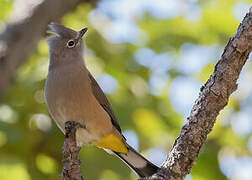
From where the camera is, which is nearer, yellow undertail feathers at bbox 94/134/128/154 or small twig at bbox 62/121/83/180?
small twig at bbox 62/121/83/180

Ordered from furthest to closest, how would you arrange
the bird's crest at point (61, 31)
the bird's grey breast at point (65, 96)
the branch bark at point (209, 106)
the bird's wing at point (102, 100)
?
the bird's crest at point (61, 31)
the bird's wing at point (102, 100)
the bird's grey breast at point (65, 96)
the branch bark at point (209, 106)

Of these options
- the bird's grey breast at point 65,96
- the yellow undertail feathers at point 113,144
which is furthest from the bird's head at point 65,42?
the yellow undertail feathers at point 113,144

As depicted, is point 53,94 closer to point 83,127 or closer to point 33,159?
point 83,127

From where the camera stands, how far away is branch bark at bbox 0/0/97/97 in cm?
634

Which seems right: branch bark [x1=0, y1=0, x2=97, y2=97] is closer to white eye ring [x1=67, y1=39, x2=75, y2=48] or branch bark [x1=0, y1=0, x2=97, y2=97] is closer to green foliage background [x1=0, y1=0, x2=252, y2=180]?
green foliage background [x1=0, y1=0, x2=252, y2=180]

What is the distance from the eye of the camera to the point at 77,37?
250 inches

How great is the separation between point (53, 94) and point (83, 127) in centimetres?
50

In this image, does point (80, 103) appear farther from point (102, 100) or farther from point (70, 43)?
point (70, 43)

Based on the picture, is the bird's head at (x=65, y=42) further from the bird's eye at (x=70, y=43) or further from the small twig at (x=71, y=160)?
the small twig at (x=71, y=160)

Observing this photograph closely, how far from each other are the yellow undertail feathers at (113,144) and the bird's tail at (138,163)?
0.19 feet

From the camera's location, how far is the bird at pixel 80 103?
5379 mm

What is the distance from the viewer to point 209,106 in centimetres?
411

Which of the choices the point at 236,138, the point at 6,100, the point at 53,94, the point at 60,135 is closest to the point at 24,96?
the point at 6,100

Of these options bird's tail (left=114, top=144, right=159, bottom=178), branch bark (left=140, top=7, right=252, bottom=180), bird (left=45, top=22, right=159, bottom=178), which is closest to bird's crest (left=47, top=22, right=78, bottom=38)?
bird (left=45, top=22, right=159, bottom=178)
